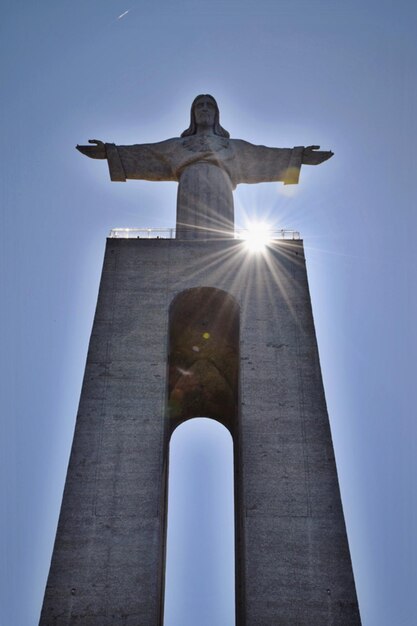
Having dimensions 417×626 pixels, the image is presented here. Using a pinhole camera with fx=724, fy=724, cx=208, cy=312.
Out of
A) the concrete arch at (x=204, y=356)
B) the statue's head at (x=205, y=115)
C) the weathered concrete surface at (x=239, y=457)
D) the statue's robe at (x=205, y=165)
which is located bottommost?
the weathered concrete surface at (x=239, y=457)

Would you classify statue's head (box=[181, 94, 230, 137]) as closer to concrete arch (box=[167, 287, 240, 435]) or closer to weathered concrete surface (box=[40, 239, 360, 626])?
weathered concrete surface (box=[40, 239, 360, 626])

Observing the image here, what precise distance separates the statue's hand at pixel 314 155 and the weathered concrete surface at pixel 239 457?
380cm

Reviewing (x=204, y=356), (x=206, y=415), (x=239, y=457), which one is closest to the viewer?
(x=239, y=457)

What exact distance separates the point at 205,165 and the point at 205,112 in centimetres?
193

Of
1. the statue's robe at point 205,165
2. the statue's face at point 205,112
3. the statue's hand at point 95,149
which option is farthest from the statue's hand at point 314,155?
the statue's hand at point 95,149

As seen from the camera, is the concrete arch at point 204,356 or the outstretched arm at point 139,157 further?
the outstretched arm at point 139,157

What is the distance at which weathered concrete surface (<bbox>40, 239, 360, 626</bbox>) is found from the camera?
34.4 ft

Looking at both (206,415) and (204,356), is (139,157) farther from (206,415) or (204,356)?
(206,415)

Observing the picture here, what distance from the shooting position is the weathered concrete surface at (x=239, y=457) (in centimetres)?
1048

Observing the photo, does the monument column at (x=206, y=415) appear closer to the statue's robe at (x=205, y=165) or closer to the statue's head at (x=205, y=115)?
the statue's robe at (x=205, y=165)

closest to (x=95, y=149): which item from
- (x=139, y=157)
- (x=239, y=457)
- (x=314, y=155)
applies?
(x=139, y=157)

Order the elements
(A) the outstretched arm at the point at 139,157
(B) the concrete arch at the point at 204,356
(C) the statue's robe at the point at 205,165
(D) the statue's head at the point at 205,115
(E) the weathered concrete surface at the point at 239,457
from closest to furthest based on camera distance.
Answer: (E) the weathered concrete surface at the point at 239,457 < (B) the concrete arch at the point at 204,356 < (C) the statue's robe at the point at 205,165 < (A) the outstretched arm at the point at 139,157 < (D) the statue's head at the point at 205,115

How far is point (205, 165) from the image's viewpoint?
56.7 feet

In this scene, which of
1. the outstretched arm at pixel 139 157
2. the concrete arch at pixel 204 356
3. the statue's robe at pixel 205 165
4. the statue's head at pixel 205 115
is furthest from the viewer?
the statue's head at pixel 205 115
